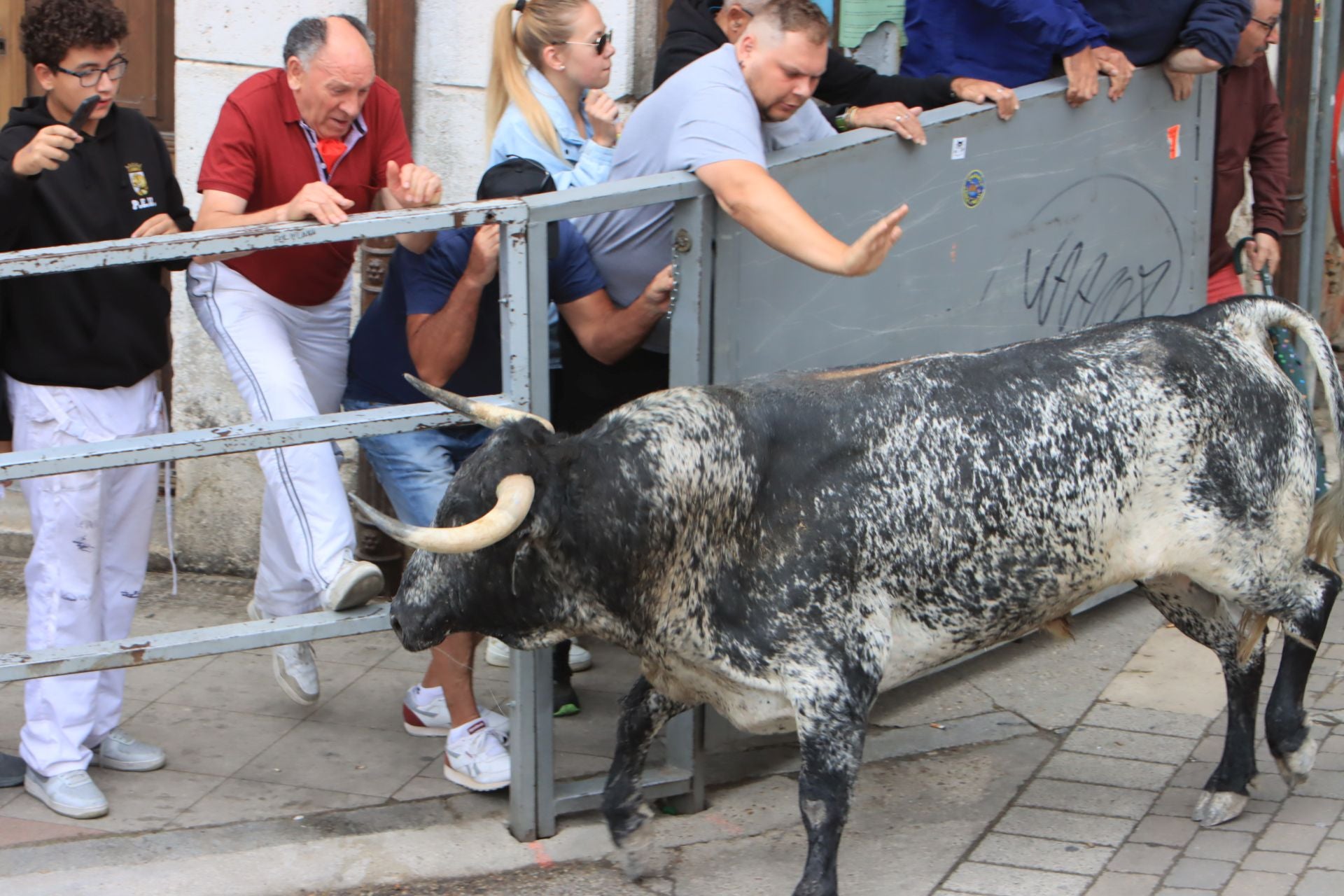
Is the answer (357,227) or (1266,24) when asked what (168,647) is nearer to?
(357,227)

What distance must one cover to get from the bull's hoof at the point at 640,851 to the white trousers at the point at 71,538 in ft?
4.93

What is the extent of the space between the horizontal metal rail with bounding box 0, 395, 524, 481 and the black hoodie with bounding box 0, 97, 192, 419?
0.68 m

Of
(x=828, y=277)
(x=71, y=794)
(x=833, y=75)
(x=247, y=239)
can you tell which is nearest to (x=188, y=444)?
(x=247, y=239)

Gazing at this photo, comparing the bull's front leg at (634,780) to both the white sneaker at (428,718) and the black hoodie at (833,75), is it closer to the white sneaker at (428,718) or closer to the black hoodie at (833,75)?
the white sneaker at (428,718)

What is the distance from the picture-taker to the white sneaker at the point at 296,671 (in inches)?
198

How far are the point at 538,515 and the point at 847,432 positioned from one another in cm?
78

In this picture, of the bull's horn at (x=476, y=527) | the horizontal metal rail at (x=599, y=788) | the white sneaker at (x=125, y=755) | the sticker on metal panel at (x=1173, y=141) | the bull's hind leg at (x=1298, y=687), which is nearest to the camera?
the bull's horn at (x=476, y=527)

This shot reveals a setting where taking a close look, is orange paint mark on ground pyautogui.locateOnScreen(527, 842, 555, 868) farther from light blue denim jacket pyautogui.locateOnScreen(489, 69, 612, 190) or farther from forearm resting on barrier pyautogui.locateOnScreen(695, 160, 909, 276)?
light blue denim jacket pyautogui.locateOnScreen(489, 69, 612, 190)

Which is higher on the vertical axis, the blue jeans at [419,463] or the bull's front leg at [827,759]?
the blue jeans at [419,463]

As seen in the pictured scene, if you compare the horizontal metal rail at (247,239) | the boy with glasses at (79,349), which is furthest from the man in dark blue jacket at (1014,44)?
the boy with glasses at (79,349)

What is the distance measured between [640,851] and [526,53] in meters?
2.38

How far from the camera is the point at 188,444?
12.2 ft

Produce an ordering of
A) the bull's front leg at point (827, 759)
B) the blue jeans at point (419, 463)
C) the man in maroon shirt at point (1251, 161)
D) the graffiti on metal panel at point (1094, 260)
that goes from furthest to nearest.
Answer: the man in maroon shirt at point (1251, 161)
the graffiti on metal panel at point (1094, 260)
the blue jeans at point (419, 463)
the bull's front leg at point (827, 759)

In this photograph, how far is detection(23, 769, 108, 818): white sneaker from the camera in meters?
4.39
